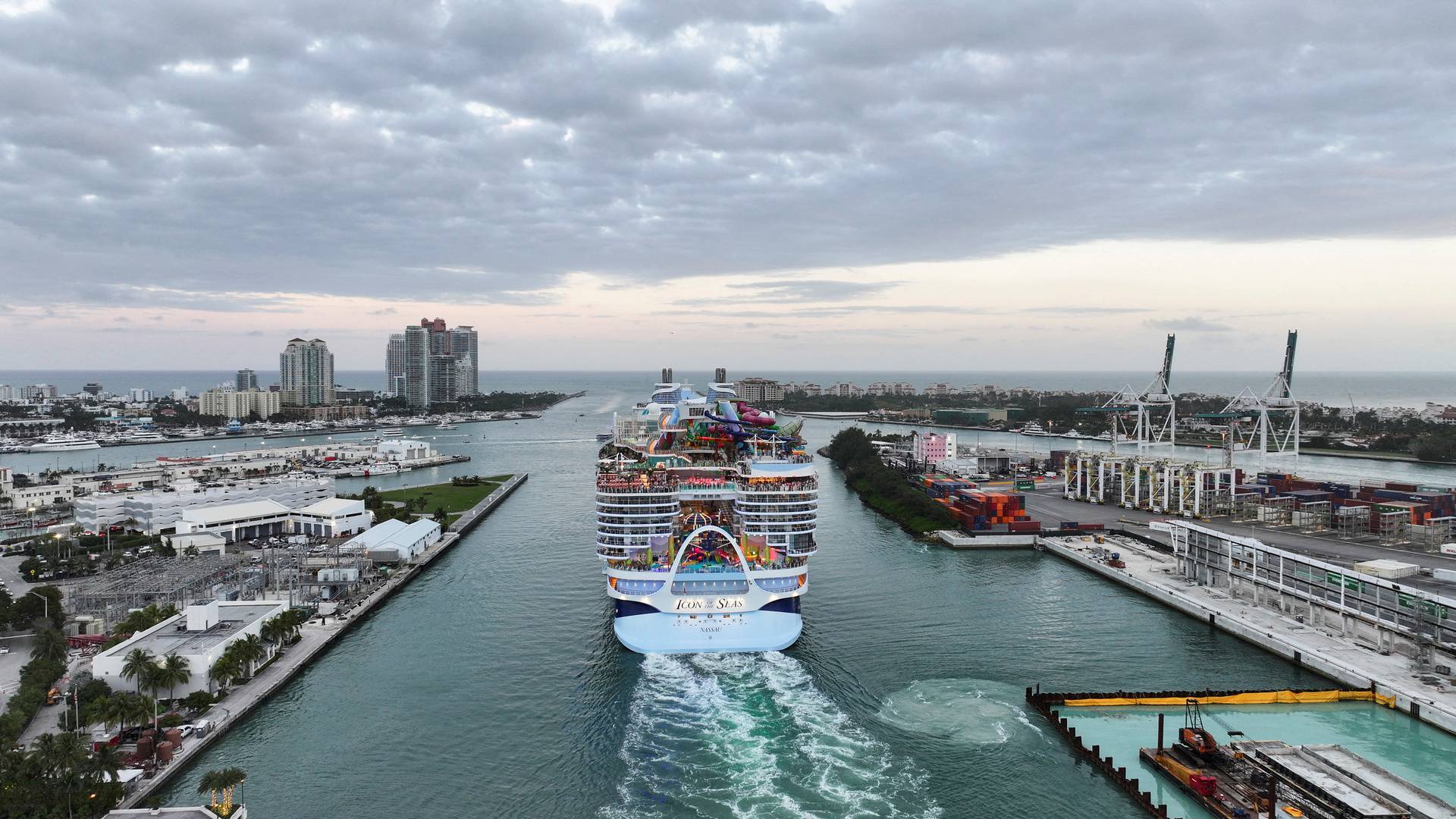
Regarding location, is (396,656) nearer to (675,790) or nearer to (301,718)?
(301,718)

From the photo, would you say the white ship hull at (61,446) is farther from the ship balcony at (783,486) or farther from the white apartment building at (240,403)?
the ship balcony at (783,486)

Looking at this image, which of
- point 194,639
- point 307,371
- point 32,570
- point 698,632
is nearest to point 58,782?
point 194,639

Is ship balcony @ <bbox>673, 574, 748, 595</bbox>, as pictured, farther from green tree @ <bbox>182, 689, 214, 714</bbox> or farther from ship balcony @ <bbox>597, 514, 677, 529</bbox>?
green tree @ <bbox>182, 689, 214, 714</bbox>

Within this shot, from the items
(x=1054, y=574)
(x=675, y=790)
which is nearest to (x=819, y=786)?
(x=675, y=790)

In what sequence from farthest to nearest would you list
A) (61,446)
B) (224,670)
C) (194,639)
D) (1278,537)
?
(61,446)
(1278,537)
(194,639)
(224,670)

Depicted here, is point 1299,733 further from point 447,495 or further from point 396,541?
point 447,495

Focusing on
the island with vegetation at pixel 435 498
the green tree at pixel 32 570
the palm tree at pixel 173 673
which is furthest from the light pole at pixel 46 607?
the island with vegetation at pixel 435 498
